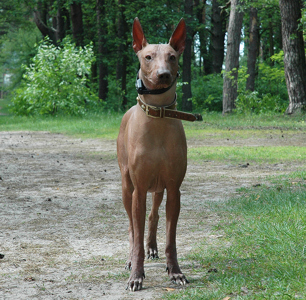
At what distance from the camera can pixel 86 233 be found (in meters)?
5.43

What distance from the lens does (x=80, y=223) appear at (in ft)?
19.3

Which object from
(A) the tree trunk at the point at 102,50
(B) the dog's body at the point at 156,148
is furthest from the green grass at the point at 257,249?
(A) the tree trunk at the point at 102,50

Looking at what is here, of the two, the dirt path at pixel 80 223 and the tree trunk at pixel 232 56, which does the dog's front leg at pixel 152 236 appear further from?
the tree trunk at pixel 232 56

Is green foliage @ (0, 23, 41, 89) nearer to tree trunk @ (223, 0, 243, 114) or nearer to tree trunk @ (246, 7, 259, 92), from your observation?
tree trunk @ (246, 7, 259, 92)

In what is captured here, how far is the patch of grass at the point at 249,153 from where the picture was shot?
1031 cm

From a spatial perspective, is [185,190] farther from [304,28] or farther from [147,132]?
[304,28]

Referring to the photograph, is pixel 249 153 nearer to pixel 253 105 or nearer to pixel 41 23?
pixel 253 105

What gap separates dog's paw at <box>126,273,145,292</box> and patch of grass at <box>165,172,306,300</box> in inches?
11.9

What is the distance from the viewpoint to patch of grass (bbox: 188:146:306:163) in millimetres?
10311

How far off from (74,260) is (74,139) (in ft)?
38.4

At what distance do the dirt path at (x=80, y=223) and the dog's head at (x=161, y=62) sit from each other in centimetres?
159

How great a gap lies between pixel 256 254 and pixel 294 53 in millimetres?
15050

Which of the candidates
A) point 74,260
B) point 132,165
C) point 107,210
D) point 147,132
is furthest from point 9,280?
point 107,210

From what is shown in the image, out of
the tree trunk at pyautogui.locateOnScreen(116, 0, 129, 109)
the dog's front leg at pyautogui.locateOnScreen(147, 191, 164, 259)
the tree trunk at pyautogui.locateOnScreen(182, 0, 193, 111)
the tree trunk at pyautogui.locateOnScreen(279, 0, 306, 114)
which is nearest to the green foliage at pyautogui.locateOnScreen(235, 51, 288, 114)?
the tree trunk at pyautogui.locateOnScreen(279, 0, 306, 114)
